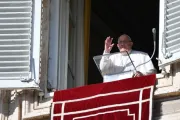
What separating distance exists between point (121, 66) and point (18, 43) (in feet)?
3.49

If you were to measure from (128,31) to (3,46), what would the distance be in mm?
4364

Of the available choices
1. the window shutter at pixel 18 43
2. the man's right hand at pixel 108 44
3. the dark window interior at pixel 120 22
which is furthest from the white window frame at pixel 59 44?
the dark window interior at pixel 120 22

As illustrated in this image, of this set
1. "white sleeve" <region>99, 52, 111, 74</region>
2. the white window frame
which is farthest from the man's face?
the white window frame

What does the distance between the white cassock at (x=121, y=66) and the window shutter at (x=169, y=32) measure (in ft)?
1.23

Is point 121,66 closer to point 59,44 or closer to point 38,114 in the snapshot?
point 59,44

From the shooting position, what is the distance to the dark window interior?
16.3 metres

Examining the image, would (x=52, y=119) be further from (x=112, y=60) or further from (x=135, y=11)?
(x=135, y=11)

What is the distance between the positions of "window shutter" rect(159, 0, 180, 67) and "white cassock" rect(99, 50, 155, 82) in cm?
38

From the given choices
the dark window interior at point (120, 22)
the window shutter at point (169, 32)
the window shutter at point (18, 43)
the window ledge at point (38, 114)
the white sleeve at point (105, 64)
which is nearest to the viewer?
the window shutter at point (169, 32)

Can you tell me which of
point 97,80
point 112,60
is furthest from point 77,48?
point 97,80

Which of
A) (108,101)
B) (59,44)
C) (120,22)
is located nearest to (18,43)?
(59,44)

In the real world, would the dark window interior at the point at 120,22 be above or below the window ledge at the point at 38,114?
above

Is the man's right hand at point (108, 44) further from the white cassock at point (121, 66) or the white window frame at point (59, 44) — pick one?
the white window frame at point (59, 44)

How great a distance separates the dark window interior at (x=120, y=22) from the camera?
16.3 m
